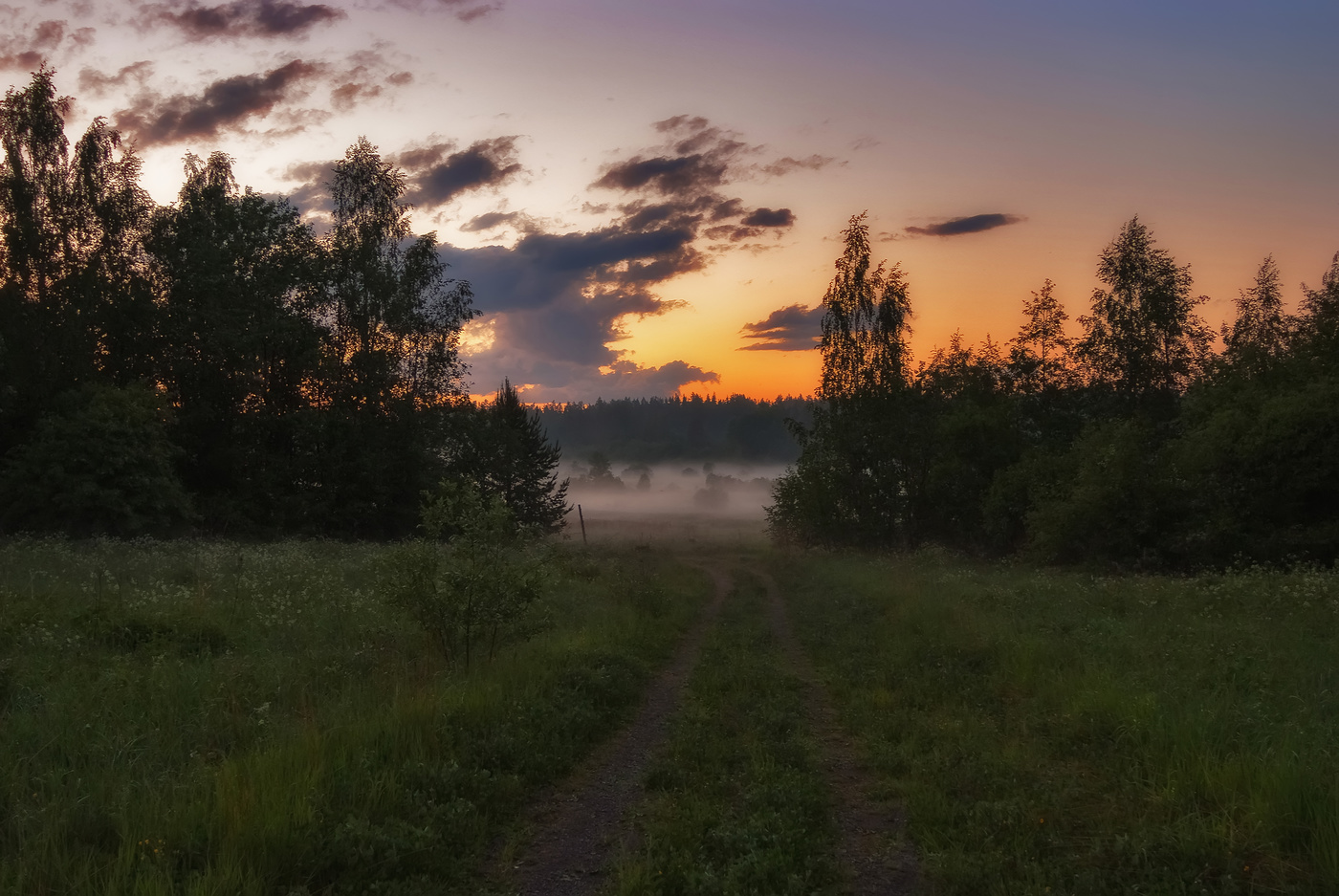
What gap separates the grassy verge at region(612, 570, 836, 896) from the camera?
5227 millimetres

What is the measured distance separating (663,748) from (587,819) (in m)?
2.01

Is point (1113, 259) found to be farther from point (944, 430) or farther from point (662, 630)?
point (662, 630)

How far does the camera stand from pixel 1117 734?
739 cm

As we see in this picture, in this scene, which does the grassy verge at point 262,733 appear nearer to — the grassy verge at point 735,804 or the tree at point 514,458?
the grassy verge at point 735,804

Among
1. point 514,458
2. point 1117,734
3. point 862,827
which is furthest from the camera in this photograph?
point 514,458

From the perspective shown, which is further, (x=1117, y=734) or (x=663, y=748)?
(x=663, y=748)

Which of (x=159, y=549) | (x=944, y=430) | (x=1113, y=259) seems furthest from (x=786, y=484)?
(x=159, y=549)

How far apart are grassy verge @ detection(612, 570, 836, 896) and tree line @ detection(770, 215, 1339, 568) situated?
2090cm

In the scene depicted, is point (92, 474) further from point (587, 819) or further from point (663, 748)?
point (587, 819)

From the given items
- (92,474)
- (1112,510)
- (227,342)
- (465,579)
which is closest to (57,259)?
(227,342)

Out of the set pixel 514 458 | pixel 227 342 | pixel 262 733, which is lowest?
pixel 262 733

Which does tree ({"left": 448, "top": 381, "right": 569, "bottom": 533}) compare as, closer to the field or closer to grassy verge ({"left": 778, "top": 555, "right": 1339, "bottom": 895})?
the field

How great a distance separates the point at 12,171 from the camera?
101 feet

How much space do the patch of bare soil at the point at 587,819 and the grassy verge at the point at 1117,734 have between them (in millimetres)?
2653
